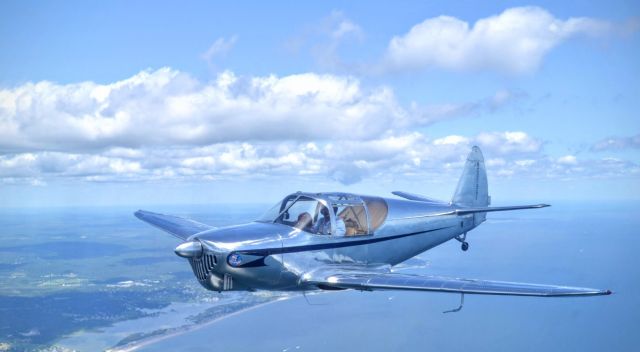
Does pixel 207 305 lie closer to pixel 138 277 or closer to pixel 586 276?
pixel 138 277

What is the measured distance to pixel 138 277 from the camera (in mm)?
132000

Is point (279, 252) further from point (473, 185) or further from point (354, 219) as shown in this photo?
point (473, 185)

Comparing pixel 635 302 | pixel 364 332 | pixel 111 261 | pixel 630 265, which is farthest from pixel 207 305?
pixel 630 265

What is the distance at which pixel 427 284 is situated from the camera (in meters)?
9.84

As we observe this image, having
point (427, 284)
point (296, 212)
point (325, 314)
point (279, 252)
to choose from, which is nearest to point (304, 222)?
point (296, 212)

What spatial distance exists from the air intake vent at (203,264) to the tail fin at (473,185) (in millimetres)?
11960

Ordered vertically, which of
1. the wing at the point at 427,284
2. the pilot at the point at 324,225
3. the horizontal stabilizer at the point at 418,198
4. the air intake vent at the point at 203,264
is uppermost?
the horizontal stabilizer at the point at 418,198

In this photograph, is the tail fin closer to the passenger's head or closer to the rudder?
the rudder

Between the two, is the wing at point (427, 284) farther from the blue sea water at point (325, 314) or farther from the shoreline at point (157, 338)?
the shoreline at point (157, 338)

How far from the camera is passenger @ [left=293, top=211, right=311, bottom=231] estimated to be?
11.8 metres

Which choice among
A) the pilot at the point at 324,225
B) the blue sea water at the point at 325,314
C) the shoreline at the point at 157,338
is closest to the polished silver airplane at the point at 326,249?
the pilot at the point at 324,225

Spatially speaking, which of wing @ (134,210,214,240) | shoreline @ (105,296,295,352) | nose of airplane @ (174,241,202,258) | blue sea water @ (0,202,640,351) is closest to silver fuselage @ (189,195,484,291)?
nose of airplane @ (174,241,202,258)

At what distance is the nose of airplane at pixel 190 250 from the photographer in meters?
10.4

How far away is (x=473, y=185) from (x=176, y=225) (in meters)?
13.1
